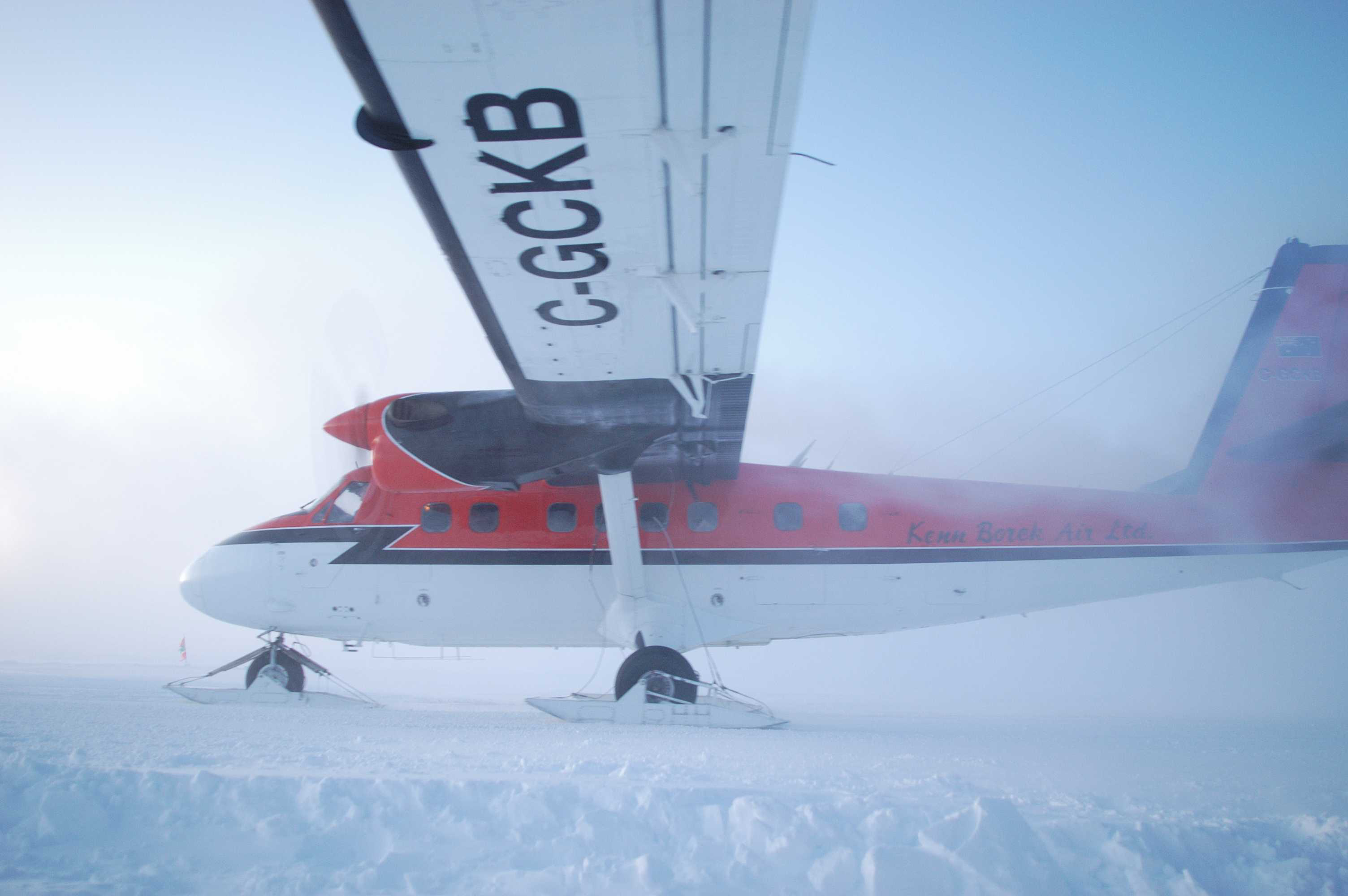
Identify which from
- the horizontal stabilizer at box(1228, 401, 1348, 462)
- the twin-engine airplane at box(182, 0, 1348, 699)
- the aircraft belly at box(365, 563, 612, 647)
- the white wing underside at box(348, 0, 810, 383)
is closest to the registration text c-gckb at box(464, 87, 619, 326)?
the white wing underside at box(348, 0, 810, 383)

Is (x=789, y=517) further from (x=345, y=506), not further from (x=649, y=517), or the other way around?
(x=345, y=506)

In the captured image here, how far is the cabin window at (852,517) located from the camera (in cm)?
712

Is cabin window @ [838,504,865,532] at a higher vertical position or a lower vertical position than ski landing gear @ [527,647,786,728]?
higher

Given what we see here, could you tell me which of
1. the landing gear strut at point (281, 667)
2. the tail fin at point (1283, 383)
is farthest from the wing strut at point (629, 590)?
the tail fin at point (1283, 383)

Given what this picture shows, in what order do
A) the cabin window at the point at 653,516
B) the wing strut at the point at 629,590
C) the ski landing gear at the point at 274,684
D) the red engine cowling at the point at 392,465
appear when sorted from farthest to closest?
the cabin window at the point at 653,516, the ski landing gear at the point at 274,684, the wing strut at the point at 629,590, the red engine cowling at the point at 392,465

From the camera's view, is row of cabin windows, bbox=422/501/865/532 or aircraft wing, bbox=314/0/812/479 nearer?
aircraft wing, bbox=314/0/812/479

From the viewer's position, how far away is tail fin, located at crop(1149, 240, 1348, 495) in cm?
693

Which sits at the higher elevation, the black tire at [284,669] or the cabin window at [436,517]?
the cabin window at [436,517]

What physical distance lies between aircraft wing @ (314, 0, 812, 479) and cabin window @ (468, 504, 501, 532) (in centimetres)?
327

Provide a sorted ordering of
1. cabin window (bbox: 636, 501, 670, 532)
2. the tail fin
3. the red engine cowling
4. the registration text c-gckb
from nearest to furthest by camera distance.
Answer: the registration text c-gckb, the red engine cowling, the tail fin, cabin window (bbox: 636, 501, 670, 532)

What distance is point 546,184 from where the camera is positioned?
2.98 m

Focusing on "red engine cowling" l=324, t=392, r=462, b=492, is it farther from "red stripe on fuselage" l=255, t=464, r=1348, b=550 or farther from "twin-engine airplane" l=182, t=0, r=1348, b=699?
"red stripe on fuselage" l=255, t=464, r=1348, b=550

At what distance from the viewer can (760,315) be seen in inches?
151

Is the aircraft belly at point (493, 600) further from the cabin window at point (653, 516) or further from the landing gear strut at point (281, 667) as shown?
the landing gear strut at point (281, 667)
